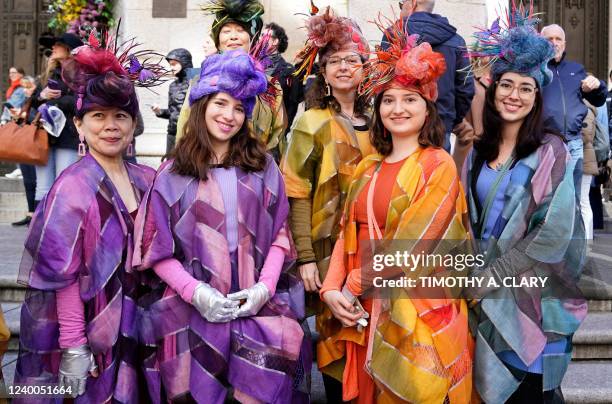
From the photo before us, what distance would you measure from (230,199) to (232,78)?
53cm

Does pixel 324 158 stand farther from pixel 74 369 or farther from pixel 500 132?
pixel 74 369

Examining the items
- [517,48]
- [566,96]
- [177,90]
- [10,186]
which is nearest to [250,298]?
[517,48]

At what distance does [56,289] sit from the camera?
338 cm

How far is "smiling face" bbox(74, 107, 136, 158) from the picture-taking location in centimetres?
362

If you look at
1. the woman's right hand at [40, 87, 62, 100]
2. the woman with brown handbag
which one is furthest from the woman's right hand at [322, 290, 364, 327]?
the woman's right hand at [40, 87, 62, 100]

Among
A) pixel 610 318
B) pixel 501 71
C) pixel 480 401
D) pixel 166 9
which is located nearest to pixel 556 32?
pixel 610 318

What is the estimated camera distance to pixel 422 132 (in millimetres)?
3617

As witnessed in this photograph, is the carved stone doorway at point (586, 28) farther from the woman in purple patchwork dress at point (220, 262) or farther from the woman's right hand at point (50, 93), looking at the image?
the woman in purple patchwork dress at point (220, 262)

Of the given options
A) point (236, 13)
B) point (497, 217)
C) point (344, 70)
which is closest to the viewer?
point (497, 217)

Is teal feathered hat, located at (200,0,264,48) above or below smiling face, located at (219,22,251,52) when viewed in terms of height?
above

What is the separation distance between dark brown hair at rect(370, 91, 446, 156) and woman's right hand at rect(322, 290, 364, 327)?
2.21ft

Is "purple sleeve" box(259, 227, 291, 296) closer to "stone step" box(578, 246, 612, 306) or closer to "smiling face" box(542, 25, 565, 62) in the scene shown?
"stone step" box(578, 246, 612, 306)

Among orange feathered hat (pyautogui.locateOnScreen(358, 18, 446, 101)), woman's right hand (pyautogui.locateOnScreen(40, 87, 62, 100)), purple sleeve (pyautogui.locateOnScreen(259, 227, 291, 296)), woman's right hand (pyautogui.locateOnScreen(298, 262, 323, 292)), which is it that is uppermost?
woman's right hand (pyautogui.locateOnScreen(40, 87, 62, 100))

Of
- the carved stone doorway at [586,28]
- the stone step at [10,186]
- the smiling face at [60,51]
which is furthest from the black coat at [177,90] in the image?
the carved stone doorway at [586,28]
